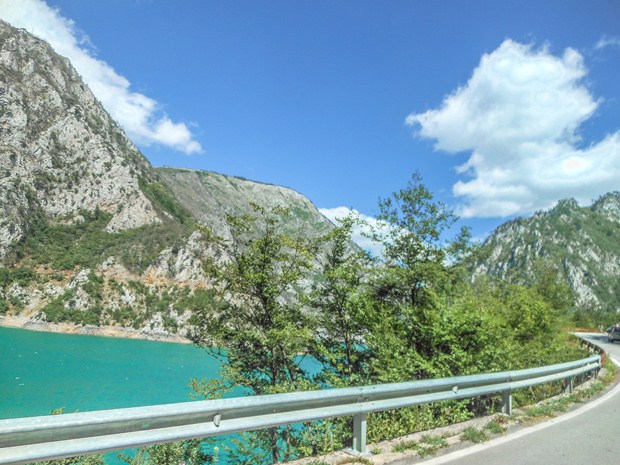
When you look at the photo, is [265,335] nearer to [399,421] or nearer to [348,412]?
[399,421]

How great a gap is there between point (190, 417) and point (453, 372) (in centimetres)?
782

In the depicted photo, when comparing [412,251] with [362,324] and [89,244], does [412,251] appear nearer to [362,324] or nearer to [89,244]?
[362,324]

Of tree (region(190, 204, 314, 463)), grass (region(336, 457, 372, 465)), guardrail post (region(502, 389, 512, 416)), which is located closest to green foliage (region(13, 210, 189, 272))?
tree (region(190, 204, 314, 463))

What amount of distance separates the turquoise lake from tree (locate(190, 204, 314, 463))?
21595 mm

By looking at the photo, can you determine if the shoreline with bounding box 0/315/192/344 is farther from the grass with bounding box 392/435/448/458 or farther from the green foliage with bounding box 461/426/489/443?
the grass with bounding box 392/435/448/458

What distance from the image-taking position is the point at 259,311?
18250mm

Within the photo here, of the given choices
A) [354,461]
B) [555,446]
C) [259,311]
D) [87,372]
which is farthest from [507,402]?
[87,372]

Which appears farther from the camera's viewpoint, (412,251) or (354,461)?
(412,251)

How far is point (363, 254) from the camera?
16.2 meters

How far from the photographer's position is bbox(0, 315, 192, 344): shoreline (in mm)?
123394

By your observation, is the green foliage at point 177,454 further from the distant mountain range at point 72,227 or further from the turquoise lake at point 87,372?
the distant mountain range at point 72,227

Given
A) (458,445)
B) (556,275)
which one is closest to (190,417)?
(458,445)

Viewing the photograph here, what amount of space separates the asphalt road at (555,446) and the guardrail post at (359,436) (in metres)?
0.72

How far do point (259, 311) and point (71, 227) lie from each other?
166 metres
